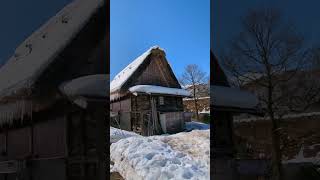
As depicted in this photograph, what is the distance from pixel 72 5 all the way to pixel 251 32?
3.71 ft

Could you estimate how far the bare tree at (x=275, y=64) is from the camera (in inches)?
99.3

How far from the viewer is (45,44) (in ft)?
7.65

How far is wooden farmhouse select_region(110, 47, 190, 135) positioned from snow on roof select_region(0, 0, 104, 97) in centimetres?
110

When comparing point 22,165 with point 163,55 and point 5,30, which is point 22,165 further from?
point 163,55

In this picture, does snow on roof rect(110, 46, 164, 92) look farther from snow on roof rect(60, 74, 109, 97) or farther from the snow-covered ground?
snow on roof rect(60, 74, 109, 97)

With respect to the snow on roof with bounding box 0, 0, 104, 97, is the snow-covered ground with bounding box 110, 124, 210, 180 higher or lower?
lower

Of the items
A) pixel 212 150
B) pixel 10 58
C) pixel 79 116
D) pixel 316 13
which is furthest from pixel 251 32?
pixel 10 58

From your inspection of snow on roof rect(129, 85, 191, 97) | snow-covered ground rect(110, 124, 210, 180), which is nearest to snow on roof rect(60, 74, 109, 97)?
snow-covered ground rect(110, 124, 210, 180)

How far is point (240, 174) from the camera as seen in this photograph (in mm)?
2631

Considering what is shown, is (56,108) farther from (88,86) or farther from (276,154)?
(276,154)

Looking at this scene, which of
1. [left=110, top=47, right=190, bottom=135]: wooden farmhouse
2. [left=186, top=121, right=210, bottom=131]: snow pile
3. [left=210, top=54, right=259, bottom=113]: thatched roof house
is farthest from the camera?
[left=110, top=47, right=190, bottom=135]: wooden farmhouse

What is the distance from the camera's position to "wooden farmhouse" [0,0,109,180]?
2.30 metres

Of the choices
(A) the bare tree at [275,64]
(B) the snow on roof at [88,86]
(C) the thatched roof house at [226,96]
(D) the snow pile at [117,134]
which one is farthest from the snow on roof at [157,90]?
(B) the snow on roof at [88,86]

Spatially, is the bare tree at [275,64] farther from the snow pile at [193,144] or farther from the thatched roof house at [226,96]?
the snow pile at [193,144]
